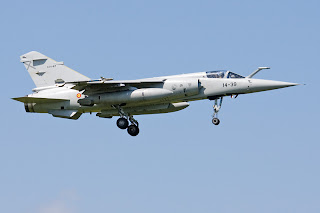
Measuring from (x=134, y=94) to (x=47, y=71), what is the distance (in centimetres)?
566

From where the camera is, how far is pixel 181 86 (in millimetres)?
30141

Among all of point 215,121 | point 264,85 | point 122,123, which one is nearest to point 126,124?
point 122,123

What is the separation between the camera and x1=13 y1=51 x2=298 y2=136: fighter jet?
99.4 ft

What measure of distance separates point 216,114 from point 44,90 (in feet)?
28.3

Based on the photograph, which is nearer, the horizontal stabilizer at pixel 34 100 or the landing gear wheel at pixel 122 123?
the landing gear wheel at pixel 122 123

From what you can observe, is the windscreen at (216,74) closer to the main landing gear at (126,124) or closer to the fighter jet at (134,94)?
the fighter jet at (134,94)

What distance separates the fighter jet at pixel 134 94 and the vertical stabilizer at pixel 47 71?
0.13 meters

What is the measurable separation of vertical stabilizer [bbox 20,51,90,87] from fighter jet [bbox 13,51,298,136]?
126mm

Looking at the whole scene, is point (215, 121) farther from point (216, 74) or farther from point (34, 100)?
point (34, 100)

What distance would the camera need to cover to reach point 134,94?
99.8ft

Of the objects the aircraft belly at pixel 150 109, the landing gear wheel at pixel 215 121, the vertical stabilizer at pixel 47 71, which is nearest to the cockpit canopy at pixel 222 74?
the landing gear wheel at pixel 215 121

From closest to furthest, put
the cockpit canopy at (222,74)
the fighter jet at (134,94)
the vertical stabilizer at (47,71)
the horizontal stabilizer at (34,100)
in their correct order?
the fighter jet at (134,94) < the cockpit canopy at (222,74) < the horizontal stabilizer at (34,100) < the vertical stabilizer at (47,71)

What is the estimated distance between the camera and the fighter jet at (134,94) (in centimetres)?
3030

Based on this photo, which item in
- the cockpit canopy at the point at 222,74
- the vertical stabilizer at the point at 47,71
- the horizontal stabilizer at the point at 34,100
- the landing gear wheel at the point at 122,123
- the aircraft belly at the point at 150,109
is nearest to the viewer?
the cockpit canopy at the point at 222,74
